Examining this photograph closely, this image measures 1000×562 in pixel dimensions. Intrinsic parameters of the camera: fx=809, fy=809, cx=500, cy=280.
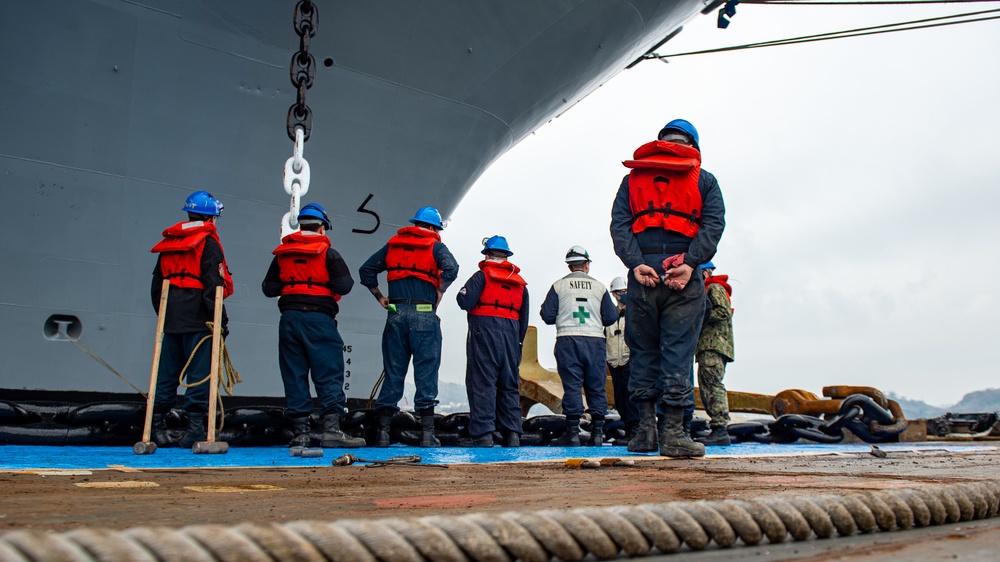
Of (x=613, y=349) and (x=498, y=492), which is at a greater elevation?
(x=613, y=349)

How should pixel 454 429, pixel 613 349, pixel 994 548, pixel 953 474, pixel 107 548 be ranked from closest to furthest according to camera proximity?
pixel 107 548 → pixel 994 548 → pixel 953 474 → pixel 454 429 → pixel 613 349

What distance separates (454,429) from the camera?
6.18m

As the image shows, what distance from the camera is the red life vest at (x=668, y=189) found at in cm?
422

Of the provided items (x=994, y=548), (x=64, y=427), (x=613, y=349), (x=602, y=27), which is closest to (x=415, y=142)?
(x=602, y=27)

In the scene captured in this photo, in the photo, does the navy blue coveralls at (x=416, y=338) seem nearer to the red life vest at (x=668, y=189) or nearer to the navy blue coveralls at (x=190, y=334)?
the navy blue coveralls at (x=190, y=334)

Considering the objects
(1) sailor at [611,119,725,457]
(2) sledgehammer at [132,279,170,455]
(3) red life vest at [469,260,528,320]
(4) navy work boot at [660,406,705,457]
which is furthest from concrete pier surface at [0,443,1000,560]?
(3) red life vest at [469,260,528,320]

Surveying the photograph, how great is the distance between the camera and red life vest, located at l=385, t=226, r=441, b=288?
5805 mm

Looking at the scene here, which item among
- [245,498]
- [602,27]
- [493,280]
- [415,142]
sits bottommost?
[245,498]

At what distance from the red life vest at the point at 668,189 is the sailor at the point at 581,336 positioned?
258 cm

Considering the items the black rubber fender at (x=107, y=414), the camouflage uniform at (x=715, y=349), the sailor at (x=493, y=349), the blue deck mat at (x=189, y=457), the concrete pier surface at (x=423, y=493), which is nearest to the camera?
the concrete pier surface at (x=423, y=493)

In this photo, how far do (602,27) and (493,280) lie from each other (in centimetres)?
287

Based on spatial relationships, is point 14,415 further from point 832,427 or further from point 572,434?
point 832,427

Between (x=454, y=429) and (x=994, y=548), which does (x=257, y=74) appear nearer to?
(x=454, y=429)

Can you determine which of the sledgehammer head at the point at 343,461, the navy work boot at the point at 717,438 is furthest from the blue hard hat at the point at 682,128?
the navy work boot at the point at 717,438
